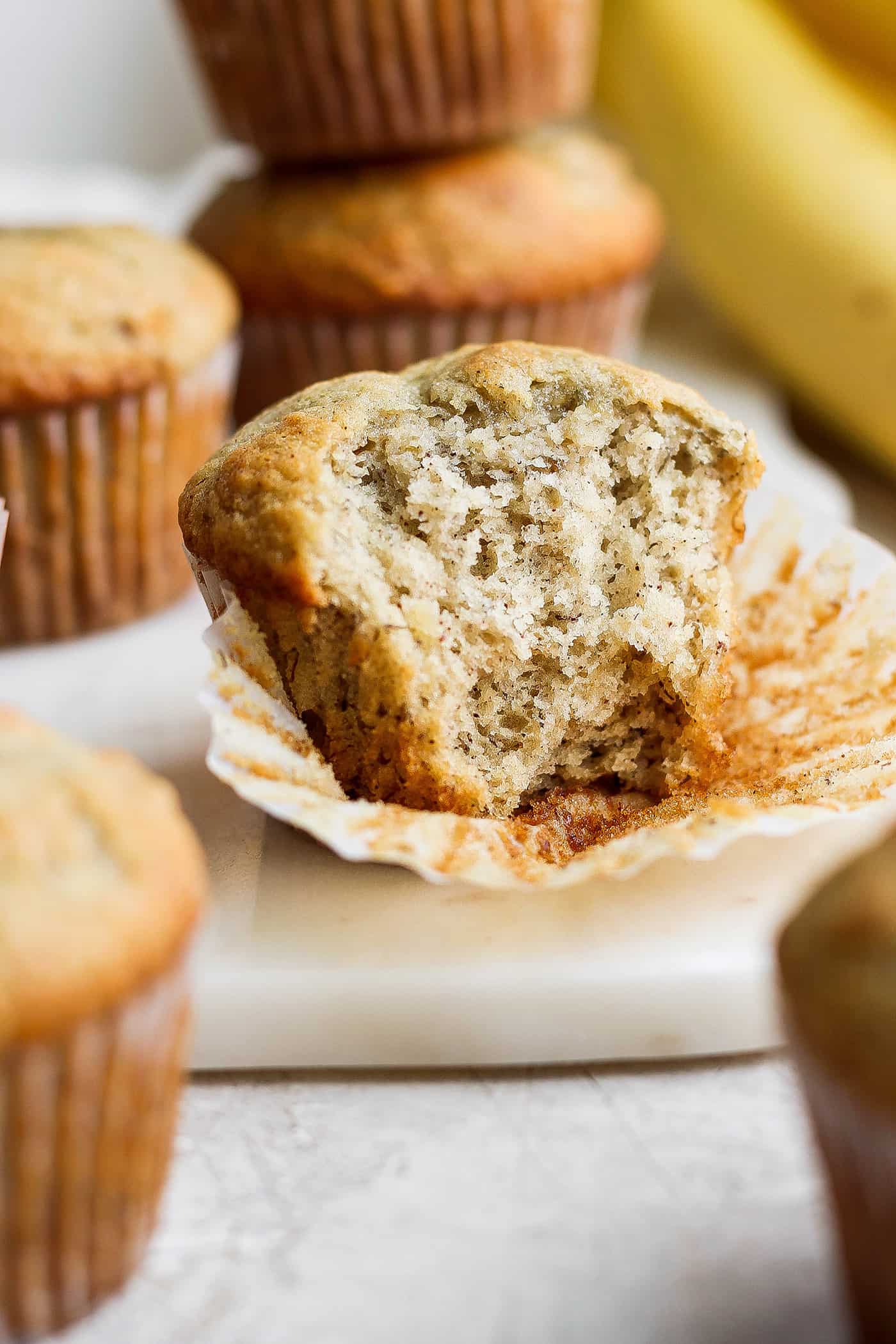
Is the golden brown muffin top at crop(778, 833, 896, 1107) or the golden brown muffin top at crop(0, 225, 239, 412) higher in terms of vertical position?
the golden brown muffin top at crop(778, 833, 896, 1107)

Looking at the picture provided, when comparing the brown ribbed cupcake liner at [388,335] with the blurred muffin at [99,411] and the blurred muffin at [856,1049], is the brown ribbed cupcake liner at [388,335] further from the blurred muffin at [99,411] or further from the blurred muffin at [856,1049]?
the blurred muffin at [856,1049]

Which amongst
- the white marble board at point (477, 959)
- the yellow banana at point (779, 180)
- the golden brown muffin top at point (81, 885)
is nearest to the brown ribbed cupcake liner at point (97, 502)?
the white marble board at point (477, 959)

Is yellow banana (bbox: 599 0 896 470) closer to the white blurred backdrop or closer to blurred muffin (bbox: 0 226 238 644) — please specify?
blurred muffin (bbox: 0 226 238 644)

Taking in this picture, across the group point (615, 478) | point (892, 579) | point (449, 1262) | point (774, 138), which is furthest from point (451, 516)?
point (774, 138)

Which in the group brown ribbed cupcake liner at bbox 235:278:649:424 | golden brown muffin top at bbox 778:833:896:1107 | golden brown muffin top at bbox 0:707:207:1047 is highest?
golden brown muffin top at bbox 778:833:896:1107

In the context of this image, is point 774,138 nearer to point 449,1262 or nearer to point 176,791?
point 176,791

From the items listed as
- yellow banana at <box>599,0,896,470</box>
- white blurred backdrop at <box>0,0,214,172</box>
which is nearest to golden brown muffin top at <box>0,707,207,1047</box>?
yellow banana at <box>599,0,896,470</box>

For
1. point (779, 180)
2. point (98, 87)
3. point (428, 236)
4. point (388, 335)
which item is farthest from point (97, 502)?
point (98, 87)
